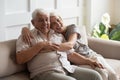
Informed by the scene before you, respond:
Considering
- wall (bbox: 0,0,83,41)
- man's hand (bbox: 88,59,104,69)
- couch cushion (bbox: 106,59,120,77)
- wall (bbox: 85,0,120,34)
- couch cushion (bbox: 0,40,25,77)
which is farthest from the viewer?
wall (bbox: 85,0,120,34)

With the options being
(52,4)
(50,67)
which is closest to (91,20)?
(52,4)

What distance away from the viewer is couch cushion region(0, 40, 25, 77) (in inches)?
86.1

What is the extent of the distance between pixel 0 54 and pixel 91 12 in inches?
82.4

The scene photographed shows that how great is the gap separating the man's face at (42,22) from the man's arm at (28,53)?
7.2 inches

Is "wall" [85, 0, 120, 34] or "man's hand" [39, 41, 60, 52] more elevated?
"wall" [85, 0, 120, 34]

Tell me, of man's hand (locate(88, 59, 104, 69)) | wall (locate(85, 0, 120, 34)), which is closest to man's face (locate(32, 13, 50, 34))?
man's hand (locate(88, 59, 104, 69))

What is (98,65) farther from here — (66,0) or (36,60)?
(66,0)

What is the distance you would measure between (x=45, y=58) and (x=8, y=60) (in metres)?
0.32

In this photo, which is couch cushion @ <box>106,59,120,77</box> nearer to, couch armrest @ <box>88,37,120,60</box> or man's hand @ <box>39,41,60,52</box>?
couch armrest @ <box>88,37,120,60</box>

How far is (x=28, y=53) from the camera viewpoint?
2207 mm

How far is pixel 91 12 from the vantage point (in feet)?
13.0

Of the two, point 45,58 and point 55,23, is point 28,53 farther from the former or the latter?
point 55,23

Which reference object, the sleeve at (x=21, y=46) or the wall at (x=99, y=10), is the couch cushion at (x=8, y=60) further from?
the wall at (x=99, y=10)

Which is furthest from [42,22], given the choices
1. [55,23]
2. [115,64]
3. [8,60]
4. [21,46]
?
[115,64]
